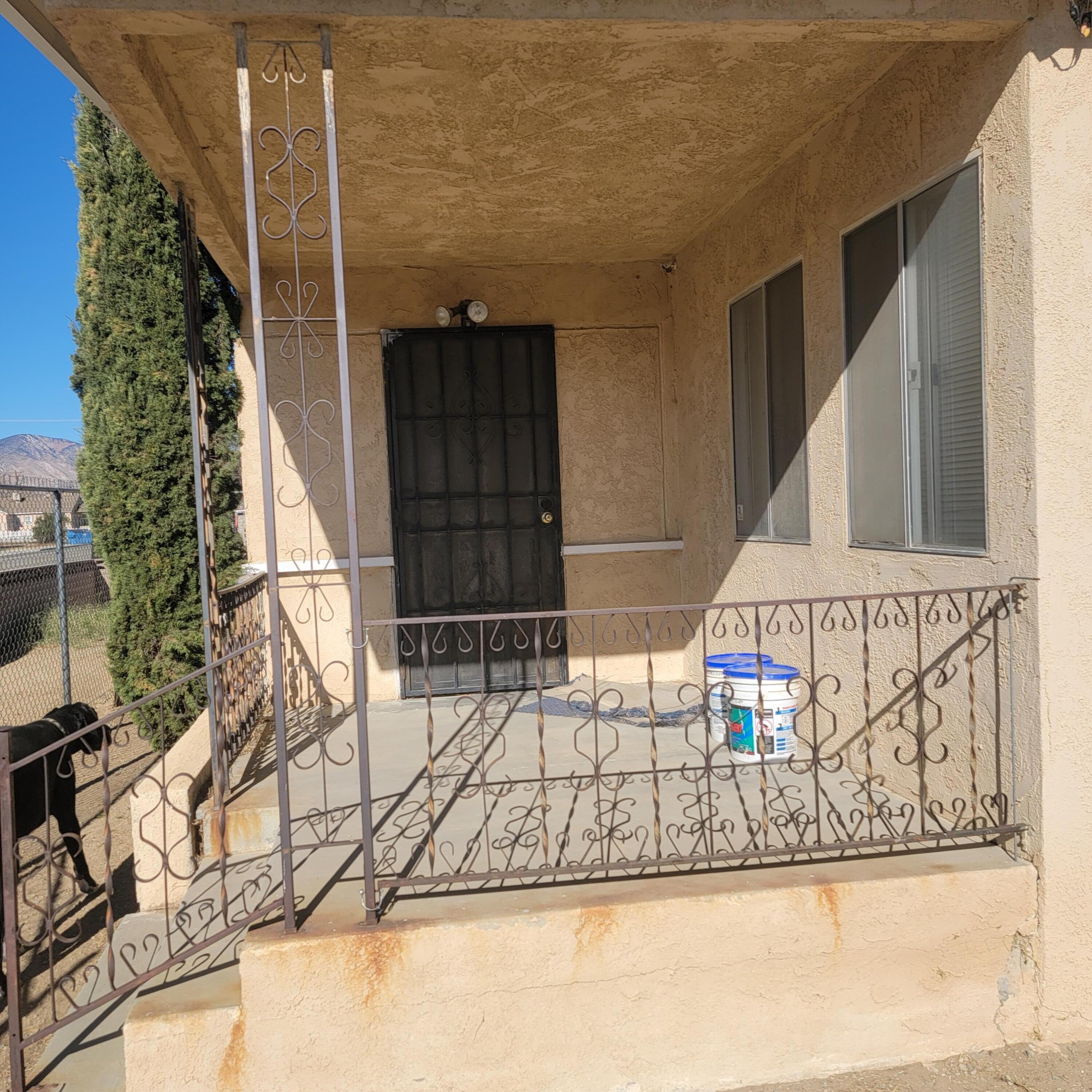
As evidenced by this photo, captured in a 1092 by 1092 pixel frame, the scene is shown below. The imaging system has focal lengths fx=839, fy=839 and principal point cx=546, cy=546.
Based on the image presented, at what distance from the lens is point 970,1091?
8.40ft

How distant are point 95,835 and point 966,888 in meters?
4.66

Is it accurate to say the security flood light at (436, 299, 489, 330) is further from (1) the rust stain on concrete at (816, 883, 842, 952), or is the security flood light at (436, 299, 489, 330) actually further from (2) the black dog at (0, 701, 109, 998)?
(1) the rust stain on concrete at (816, 883, 842, 952)

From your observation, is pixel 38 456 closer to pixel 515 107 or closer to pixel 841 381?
pixel 515 107

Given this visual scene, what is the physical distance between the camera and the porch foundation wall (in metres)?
2.47

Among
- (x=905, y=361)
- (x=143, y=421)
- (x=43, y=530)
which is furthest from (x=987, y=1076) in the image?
(x=43, y=530)

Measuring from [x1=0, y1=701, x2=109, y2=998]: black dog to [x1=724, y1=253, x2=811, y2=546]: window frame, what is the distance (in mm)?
3251

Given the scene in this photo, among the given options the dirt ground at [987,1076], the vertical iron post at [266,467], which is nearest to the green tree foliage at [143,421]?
the vertical iron post at [266,467]

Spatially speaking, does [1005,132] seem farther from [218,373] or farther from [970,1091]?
[218,373]

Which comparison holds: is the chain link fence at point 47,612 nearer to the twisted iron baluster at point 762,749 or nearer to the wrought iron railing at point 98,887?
the wrought iron railing at point 98,887

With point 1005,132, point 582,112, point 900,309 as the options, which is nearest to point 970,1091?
point 900,309

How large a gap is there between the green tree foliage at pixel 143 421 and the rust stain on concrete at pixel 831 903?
16.9 feet

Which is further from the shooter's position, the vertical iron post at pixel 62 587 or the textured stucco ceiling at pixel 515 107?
the vertical iron post at pixel 62 587

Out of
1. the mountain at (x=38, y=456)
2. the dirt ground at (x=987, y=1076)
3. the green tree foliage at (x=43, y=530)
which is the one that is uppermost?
the mountain at (x=38, y=456)

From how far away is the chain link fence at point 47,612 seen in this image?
621 centimetres
